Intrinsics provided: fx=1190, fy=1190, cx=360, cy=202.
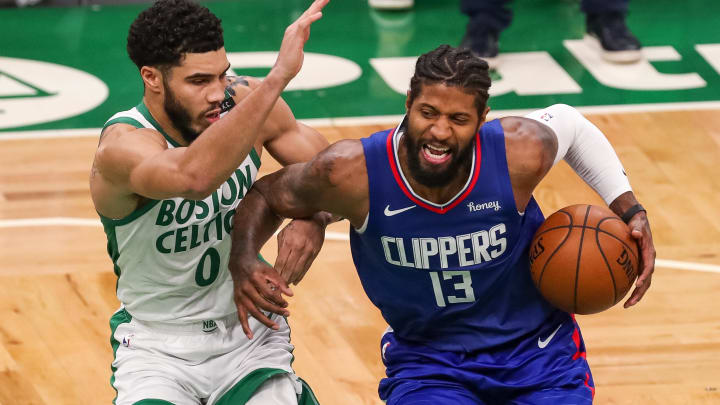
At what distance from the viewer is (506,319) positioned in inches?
192

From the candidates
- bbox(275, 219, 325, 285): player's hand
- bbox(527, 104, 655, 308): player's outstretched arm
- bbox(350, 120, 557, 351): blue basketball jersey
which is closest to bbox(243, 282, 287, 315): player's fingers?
bbox(275, 219, 325, 285): player's hand

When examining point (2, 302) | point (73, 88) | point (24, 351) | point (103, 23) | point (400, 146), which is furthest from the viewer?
point (103, 23)

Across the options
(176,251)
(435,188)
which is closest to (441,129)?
(435,188)

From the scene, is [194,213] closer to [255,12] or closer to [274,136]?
[274,136]

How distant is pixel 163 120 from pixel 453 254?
49.6 inches

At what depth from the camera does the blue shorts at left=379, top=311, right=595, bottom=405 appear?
4.77 m

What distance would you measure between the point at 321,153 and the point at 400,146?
31 cm

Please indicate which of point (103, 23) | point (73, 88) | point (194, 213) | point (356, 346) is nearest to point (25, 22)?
point (103, 23)

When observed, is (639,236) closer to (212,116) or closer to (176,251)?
(212,116)

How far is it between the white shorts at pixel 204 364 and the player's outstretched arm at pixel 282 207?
22 cm

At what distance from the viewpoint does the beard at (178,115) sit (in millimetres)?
4555

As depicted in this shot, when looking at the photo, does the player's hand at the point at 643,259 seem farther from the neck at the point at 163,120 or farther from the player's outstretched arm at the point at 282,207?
the neck at the point at 163,120

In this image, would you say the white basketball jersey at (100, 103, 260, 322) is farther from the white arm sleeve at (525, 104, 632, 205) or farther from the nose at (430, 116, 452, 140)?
the white arm sleeve at (525, 104, 632, 205)

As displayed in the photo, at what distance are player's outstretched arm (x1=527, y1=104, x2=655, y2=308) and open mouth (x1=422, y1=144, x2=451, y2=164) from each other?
55 centimetres
